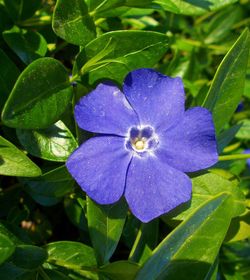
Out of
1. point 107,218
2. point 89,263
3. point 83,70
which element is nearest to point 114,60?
point 83,70

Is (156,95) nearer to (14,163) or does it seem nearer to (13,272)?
(14,163)

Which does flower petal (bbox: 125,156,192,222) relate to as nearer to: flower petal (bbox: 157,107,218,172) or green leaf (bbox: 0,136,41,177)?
flower petal (bbox: 157,107,218,172)

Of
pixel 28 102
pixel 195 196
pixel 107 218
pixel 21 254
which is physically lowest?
pixel 195 196

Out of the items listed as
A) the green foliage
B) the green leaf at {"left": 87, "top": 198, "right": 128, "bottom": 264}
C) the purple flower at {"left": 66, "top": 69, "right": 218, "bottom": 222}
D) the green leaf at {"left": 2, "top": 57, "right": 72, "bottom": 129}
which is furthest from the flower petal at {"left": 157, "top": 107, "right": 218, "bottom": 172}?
the green leaf at {"left": 2, "top": 57, "right": 72, "bottom": 129}

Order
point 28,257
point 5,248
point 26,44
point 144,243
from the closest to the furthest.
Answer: point 5,248, point 28,257, point 144,243, point 26,44

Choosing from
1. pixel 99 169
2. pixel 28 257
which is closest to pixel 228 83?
A: pixel 99 169

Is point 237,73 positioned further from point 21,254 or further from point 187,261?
point 21,254

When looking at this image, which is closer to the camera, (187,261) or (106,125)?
(187,261)

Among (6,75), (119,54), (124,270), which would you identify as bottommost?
(124,270)
